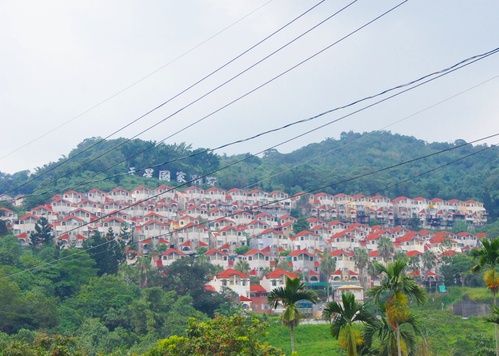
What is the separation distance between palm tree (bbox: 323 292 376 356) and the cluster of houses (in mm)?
44693

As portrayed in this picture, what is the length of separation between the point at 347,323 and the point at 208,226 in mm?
85599

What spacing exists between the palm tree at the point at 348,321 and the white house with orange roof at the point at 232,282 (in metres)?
52.6

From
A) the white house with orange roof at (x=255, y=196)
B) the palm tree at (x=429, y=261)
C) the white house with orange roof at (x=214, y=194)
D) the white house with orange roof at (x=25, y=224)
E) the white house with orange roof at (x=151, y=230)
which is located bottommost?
the palm tree at (x=429, y=261)

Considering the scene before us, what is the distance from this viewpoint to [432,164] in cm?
17638

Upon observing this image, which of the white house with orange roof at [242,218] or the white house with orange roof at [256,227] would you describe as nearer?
the white house with orange roof at [256,227]

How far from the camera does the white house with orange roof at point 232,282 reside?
2857 inches

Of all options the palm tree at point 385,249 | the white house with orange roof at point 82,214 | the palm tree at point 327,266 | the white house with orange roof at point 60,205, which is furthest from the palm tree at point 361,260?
the white house with orange roof at point 60,205

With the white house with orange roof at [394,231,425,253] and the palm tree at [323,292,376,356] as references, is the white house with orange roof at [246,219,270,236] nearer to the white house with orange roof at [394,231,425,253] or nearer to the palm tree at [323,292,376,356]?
the white house with orange roof at [394,231,425,253]

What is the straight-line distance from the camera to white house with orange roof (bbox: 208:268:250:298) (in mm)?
72562

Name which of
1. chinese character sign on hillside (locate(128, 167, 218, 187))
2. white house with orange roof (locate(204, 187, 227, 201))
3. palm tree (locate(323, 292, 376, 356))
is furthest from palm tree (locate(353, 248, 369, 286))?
palm tree (locate(323, 292, 376, 356))

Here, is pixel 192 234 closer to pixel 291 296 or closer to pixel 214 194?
pixel 214 194

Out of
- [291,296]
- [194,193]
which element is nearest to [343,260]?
[194,193]

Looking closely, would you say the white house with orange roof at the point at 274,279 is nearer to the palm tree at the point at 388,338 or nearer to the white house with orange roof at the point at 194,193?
the white house with orange roof at the point at 194,193

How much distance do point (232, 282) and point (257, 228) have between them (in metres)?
33.4
